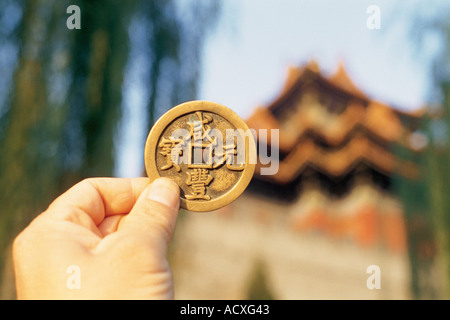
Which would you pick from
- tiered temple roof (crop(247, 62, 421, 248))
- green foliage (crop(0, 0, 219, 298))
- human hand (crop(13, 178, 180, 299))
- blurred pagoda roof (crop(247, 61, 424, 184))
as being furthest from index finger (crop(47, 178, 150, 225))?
blurred pagoda roof (crop(247, 61, 424, 184))

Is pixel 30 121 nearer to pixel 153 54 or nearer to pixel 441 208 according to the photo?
pixel 153 54

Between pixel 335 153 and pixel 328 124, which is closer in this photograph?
pixel 335 153

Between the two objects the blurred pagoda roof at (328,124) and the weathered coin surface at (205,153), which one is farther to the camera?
the blurred pagoda roof at (328,124)

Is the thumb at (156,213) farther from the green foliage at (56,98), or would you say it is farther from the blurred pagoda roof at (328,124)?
the blurred pagoda roof at (328,124)

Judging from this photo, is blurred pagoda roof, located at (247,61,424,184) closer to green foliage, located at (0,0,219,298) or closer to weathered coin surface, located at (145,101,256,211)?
green foliage, located at (0,0,219,298)

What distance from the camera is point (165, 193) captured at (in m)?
1.02

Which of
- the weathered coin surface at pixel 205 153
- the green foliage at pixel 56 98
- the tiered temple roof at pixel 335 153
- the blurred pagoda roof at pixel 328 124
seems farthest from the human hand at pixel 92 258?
the blurred pagoda roof at pixel 328 124

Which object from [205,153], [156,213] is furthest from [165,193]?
[205,153]

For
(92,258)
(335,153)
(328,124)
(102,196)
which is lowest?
(92,258)

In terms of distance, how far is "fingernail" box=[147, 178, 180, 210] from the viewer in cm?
99

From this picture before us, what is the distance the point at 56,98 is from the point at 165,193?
2220 millimetres

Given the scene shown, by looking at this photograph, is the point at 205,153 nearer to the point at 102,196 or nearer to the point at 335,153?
the point at 102,196

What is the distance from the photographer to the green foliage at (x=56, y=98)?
110 inches

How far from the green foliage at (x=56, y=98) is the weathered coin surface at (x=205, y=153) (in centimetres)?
188
